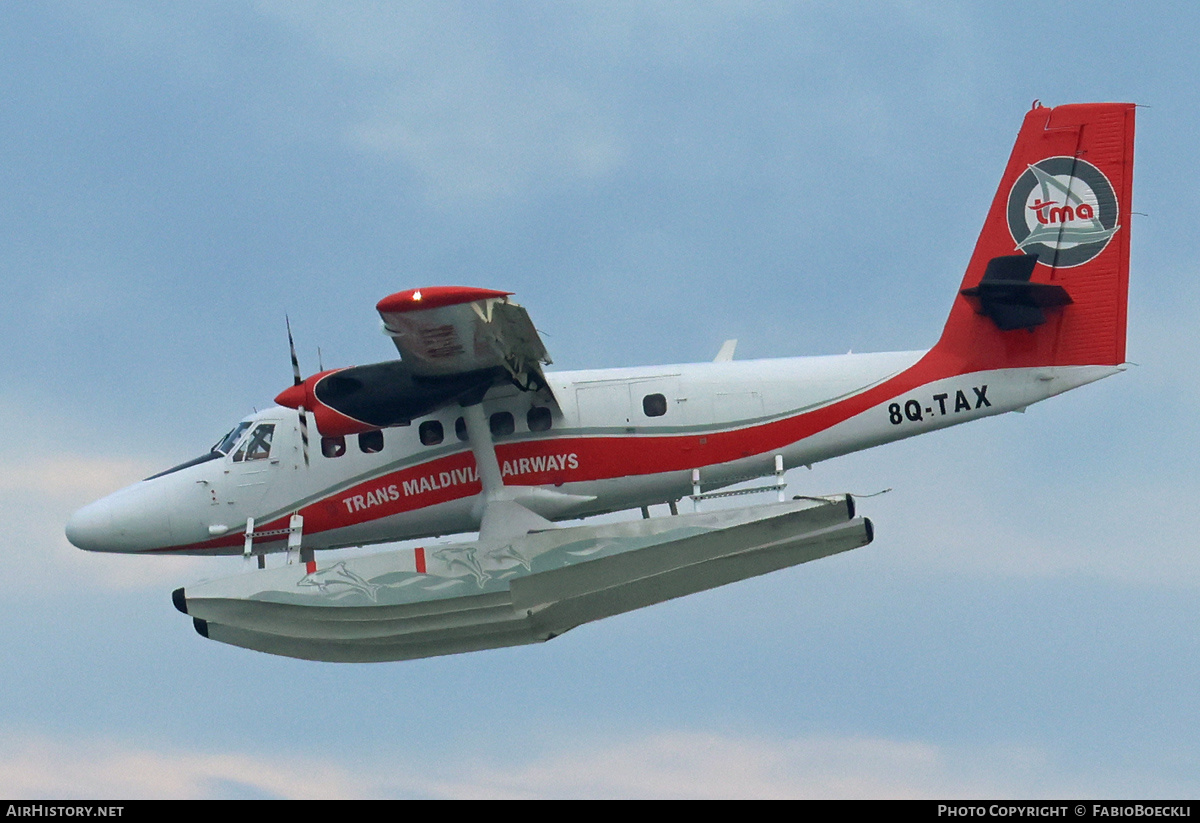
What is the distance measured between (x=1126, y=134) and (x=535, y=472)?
8147 millimetres

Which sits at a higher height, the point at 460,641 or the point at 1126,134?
the point at 1126,134

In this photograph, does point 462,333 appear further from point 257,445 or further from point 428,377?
point 257,445

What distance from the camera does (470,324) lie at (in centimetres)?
1423

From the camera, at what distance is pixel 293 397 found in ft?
51.6

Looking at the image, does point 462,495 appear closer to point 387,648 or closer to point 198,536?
Result: point 387,648

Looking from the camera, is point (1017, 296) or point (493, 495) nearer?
point (1017, 296)

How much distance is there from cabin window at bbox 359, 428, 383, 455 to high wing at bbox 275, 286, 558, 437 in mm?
907

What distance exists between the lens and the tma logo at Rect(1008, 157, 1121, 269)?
16.1 meters

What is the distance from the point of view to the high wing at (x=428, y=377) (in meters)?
14.6

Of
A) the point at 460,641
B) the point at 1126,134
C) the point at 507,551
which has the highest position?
the point at 1126,134

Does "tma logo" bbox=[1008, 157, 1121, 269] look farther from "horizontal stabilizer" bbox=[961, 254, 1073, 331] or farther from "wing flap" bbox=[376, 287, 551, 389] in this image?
"wing flap" bbox=[376, 287, 551, 389]

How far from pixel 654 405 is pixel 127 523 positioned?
6.84 metres

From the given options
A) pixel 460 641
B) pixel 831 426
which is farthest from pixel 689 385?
pixel 460 641

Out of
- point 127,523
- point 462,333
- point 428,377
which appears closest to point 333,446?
point 428,377
